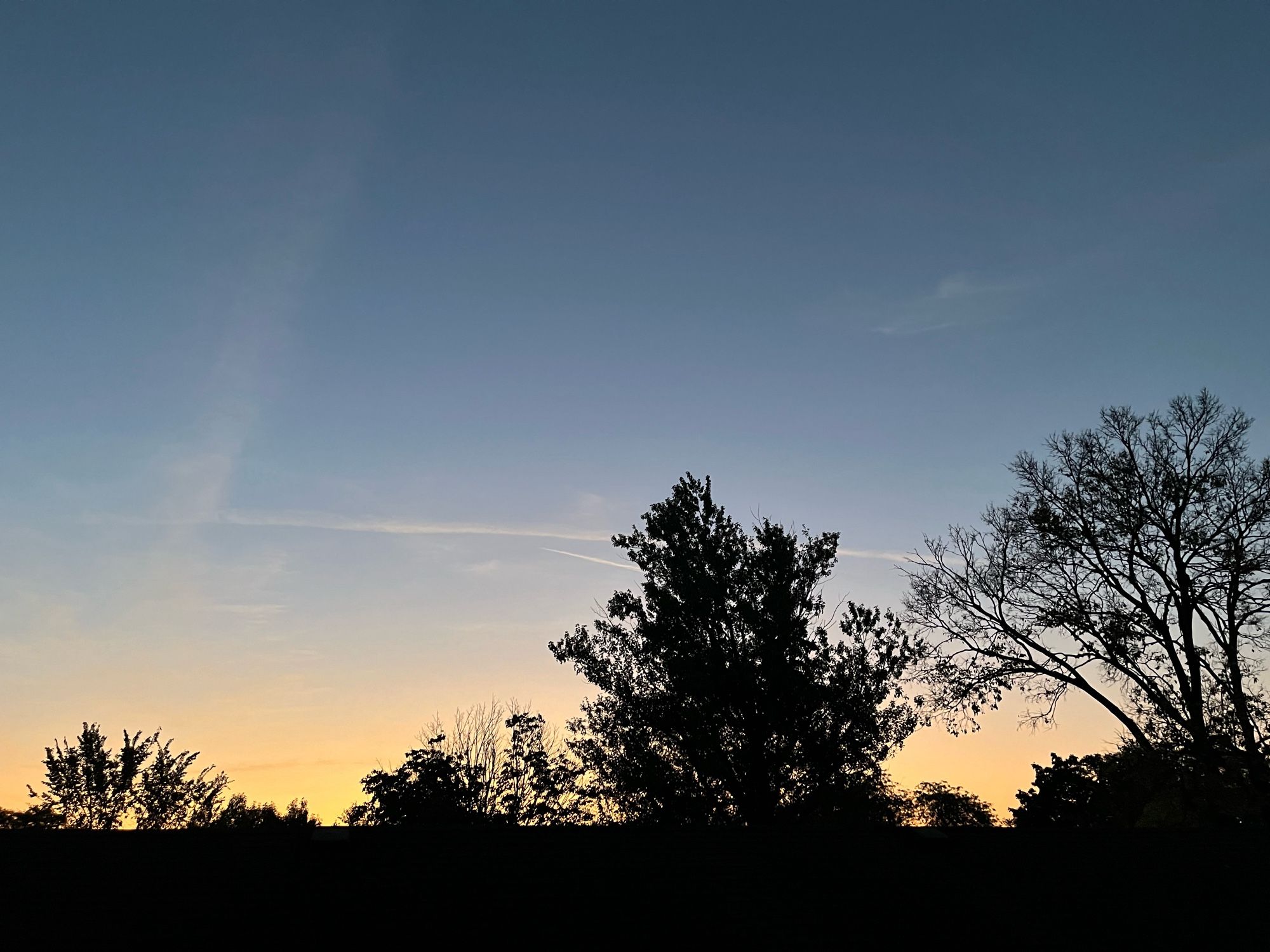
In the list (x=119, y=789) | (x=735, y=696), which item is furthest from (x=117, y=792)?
(x=735, y=696)

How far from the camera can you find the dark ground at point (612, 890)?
14.7 metres

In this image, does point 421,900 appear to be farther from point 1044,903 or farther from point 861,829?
point 1044,903

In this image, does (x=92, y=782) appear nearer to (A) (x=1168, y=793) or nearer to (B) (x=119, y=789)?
(B) (x=119, y=789)

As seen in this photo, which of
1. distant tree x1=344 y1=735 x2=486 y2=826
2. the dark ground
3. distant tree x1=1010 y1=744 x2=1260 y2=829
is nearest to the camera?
the dark ground

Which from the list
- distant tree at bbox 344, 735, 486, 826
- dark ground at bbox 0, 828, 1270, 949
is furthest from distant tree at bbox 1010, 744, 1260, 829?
distant tree at bbox 344, 735, 486, 826

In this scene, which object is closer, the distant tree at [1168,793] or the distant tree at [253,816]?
the distant tree at [1168,793]

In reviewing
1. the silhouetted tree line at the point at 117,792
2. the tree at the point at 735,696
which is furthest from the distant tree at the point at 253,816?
the tree at the point at 735,696

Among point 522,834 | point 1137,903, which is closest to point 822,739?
point 1137,903

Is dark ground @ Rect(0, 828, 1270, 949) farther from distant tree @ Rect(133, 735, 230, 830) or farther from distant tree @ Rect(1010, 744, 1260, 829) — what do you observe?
distant tree @ Rect(133, 735, 230, 830)

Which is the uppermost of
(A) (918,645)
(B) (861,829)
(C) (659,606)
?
(C) (659,606)

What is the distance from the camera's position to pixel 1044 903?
18.1 meters

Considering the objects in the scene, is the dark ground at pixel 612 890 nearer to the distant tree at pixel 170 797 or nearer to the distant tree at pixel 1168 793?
the distant tree at pixel 1168 793

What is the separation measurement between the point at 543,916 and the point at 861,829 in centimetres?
783

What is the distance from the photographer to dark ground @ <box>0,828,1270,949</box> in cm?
1468
